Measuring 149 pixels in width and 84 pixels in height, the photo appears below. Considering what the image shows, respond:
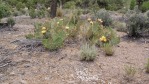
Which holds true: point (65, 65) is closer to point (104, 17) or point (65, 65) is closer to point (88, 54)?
point (88, 54)

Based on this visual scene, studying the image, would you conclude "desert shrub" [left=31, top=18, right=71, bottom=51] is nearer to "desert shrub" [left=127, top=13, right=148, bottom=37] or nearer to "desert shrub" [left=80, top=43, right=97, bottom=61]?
"desert shrub" [left=80, top=43, right=97, bottom=61]

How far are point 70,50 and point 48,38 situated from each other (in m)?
0.55

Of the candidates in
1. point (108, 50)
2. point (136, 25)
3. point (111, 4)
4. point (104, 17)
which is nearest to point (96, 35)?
point (108, 50)

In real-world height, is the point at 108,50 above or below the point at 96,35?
below

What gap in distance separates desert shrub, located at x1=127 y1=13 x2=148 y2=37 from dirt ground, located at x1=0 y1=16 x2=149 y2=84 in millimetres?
815

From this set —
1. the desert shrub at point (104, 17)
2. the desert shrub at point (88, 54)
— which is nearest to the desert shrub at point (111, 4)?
the desert shrub at point (104, 17)

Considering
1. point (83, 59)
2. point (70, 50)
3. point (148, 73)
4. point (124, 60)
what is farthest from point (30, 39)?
point (148, 73)

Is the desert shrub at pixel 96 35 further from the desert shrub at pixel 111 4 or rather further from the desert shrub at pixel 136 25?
the desert shrub at pixel 111 4

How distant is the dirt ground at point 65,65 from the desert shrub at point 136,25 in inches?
32.1

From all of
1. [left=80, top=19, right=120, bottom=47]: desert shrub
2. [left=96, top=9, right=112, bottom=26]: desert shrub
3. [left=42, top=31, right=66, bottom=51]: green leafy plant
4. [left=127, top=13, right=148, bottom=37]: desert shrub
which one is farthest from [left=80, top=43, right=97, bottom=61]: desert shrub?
[left=96, top=9, right=112, bottom=26]: desert shrub

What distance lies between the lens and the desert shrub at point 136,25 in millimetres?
8102

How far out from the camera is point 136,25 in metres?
8.11

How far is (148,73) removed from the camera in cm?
581

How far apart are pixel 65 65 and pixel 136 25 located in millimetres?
2820
